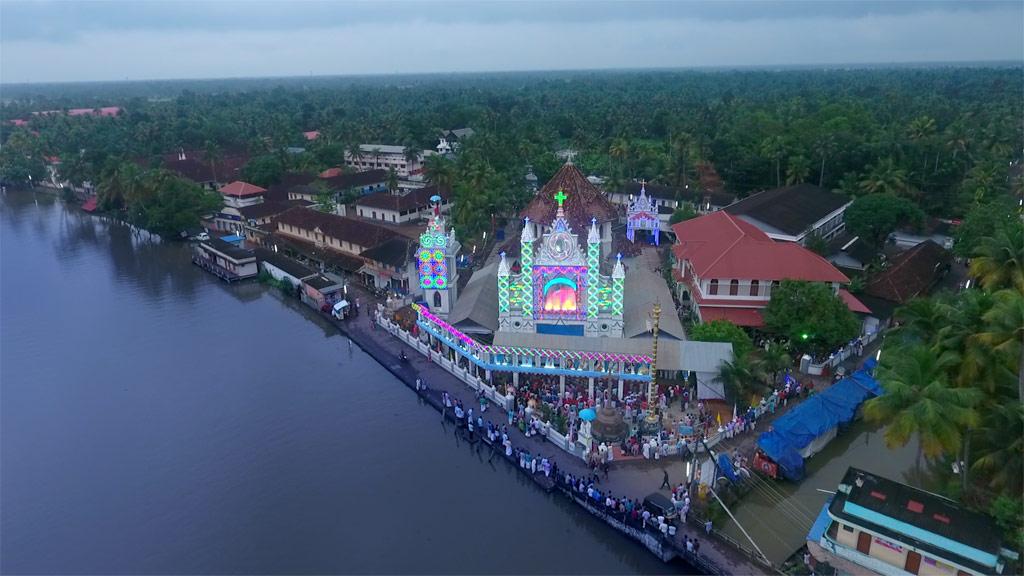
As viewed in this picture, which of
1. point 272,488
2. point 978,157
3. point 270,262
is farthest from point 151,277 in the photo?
point 978,157

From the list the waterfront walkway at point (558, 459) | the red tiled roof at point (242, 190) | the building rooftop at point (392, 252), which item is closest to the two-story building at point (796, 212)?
the building rooftop at point (392, 252)

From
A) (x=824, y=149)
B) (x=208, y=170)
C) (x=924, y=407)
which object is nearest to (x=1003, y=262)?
(x=924, y=407)

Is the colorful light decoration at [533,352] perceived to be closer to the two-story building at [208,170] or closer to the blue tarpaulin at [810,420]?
the blue tarpaulin at [810,420]

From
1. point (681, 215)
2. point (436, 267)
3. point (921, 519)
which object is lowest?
point (921, 519)

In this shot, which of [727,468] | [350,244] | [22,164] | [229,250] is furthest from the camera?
[22,164]

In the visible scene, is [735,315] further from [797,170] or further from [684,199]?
[797,170]

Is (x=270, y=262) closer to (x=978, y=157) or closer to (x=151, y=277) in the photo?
(x=151, y=277)
